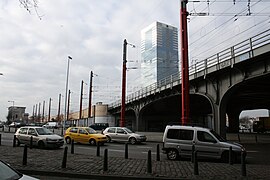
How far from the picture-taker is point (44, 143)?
795 inches

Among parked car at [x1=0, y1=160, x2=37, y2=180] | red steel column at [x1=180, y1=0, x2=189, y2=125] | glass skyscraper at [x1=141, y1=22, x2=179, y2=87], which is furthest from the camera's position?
glass skyscraper at [x1=141, y1=22, x2=179, y2=87]

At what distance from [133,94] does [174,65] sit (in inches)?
811

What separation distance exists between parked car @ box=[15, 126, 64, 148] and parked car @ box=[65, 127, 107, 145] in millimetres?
3538

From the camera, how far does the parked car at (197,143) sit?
48.0ft

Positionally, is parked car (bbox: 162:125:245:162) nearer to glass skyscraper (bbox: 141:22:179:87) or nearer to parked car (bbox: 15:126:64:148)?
parked car (bbox: 15:126:64:148)

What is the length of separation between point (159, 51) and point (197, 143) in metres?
22.5

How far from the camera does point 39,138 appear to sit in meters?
20.5

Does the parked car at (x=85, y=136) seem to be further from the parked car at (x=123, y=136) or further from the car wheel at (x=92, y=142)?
the parked car at (x=123, y=136)

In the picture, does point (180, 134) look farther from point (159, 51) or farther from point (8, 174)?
point (159, 51)

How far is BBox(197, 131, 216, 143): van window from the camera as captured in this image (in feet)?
49.4

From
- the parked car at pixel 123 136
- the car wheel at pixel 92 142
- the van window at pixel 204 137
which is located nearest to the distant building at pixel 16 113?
the parked car at pixel 123 136

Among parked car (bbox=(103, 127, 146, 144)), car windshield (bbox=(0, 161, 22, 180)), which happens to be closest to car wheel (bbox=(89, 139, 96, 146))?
parked car (bbox=(103, 127, 146, 144))

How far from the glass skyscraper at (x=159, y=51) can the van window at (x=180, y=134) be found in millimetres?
20927

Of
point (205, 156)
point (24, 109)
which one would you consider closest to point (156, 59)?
point (205, 156)
